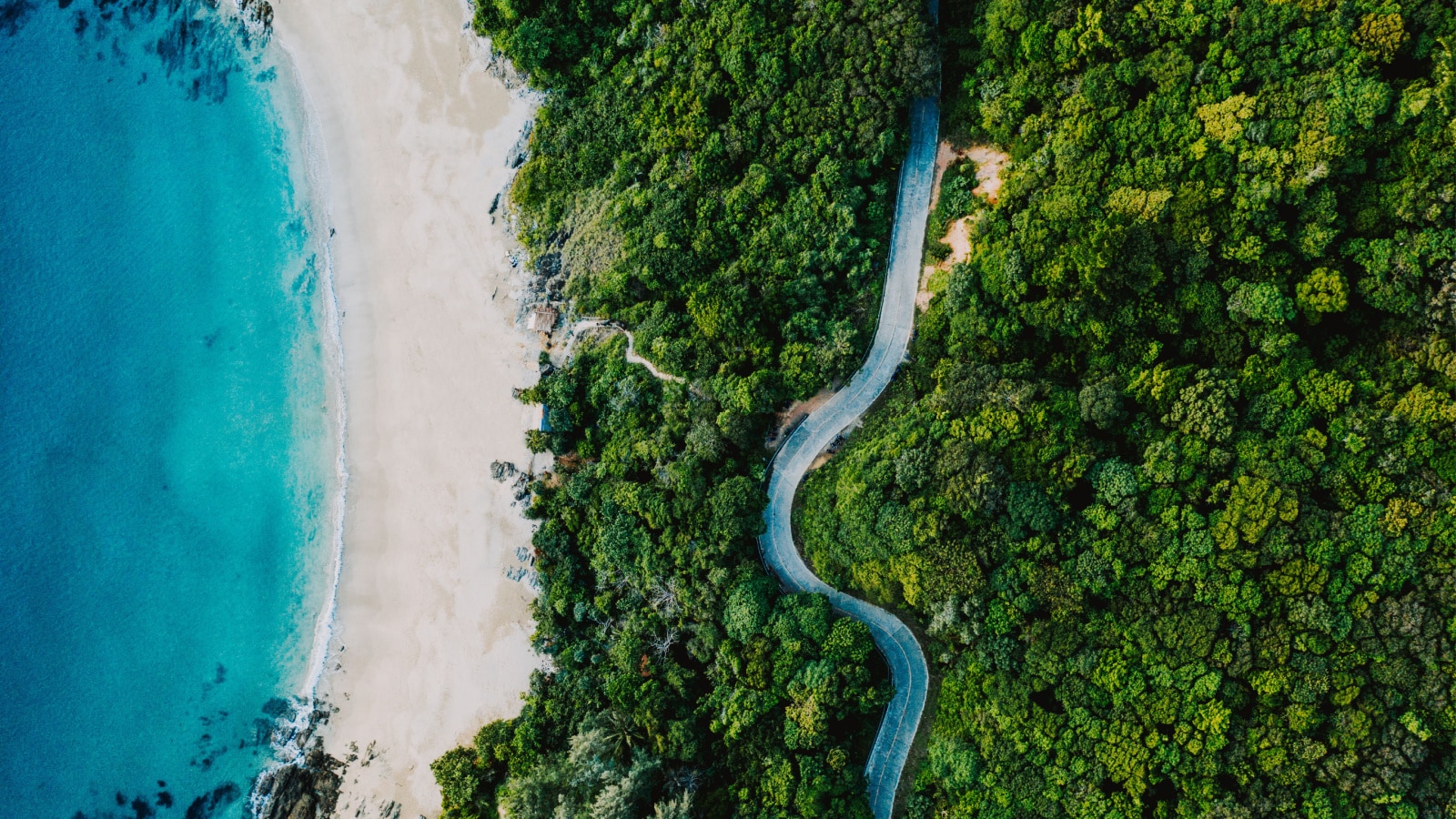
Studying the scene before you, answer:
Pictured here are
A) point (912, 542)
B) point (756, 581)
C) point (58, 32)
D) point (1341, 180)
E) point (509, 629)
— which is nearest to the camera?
point (1341, 180)

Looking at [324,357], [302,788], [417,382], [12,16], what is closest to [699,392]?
[417,382]

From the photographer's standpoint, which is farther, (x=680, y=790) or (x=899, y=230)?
(x=899, y=230)

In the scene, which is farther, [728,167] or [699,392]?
[728,167]

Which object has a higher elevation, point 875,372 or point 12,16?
point 12,16

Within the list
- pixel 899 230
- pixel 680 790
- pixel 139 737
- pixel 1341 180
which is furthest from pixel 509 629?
pixel 1341 180

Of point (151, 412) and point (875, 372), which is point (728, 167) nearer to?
point (875, 372)

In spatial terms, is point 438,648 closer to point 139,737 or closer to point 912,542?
point 139,737

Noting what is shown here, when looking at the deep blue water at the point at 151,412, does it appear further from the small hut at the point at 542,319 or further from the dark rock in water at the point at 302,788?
the small hut at the point at 542,319
